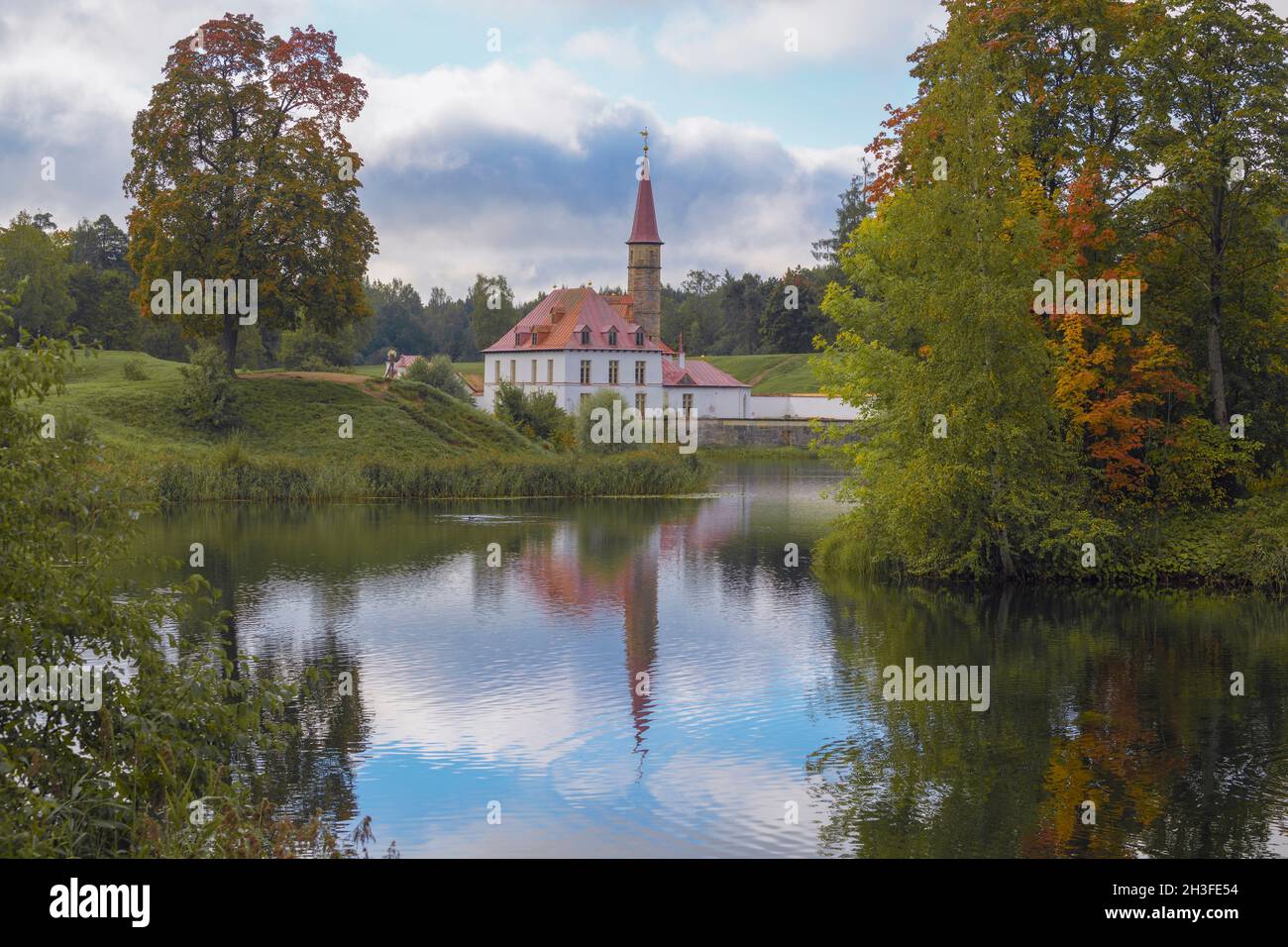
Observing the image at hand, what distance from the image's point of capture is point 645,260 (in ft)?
310

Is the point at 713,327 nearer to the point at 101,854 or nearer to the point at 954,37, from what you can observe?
the point at 954,37

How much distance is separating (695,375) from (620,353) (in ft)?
25.3

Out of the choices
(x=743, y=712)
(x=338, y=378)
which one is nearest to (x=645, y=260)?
(x=338, y=378)

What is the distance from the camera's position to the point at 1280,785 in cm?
1416

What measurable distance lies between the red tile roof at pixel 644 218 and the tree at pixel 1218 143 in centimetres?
6425

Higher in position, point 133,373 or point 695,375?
point 695,375

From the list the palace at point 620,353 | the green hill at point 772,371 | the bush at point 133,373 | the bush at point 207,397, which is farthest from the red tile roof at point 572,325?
the bush at point 207,397

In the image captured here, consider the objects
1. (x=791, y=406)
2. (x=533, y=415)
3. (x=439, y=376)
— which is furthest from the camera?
(x=791, y=406)

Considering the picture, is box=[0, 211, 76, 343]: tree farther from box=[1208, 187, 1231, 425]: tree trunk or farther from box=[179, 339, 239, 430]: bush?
box=[1208, 187, 1231, 425]: tree trunk

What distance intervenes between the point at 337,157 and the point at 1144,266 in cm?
3705

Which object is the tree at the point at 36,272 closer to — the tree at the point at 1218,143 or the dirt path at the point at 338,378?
the dirt path at the point at 338,378

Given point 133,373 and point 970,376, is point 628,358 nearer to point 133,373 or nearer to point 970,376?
point 133,373

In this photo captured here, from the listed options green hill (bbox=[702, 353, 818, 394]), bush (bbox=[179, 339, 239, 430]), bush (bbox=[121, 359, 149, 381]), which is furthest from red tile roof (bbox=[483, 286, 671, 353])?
bush (bbox=[179, 339, 239, 430])

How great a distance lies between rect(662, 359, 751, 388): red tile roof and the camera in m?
93.0
